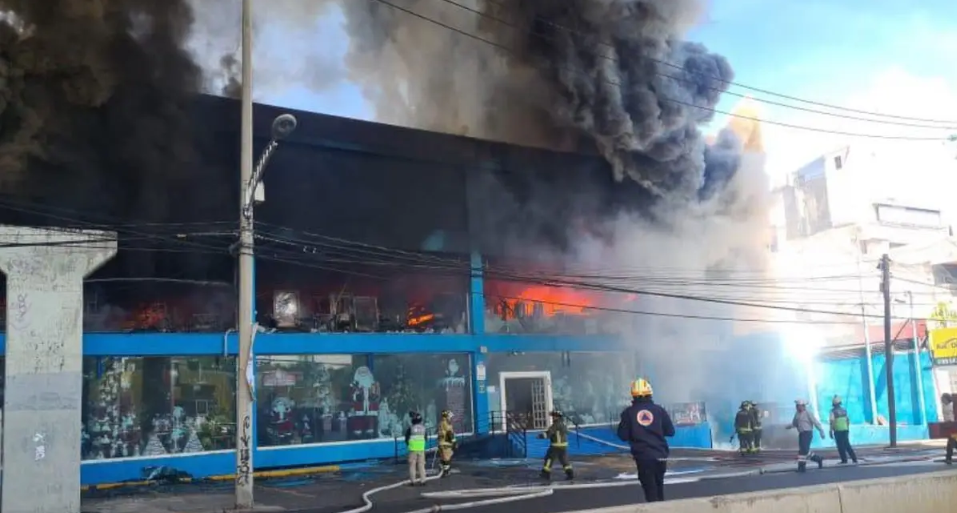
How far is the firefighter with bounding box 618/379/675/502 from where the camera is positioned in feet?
26.1

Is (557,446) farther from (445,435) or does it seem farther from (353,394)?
(353,394)

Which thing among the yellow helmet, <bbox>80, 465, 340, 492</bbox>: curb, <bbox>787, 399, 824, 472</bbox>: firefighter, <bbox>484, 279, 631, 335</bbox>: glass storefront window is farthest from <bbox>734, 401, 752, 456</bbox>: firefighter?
the yellow helmet

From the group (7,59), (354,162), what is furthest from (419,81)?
(7,59)

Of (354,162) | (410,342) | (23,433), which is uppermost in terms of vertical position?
(354,162)

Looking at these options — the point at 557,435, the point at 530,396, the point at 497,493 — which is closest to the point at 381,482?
the point at 557,435

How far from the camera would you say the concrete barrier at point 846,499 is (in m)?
6.33

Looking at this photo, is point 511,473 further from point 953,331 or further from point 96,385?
point 953,331

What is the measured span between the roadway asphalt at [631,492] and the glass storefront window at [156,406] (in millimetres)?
5652

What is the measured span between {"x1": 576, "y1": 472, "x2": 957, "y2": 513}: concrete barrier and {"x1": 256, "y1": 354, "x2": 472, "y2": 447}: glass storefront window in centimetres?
1357

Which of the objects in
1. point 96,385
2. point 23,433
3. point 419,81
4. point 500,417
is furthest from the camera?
point 419,81

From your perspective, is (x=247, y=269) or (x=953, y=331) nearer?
(x=247, y=269)

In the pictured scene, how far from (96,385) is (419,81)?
12594mm

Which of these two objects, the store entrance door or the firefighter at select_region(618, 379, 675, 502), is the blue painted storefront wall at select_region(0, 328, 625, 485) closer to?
the store entrance door

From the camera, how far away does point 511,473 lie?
1669 centimetres
